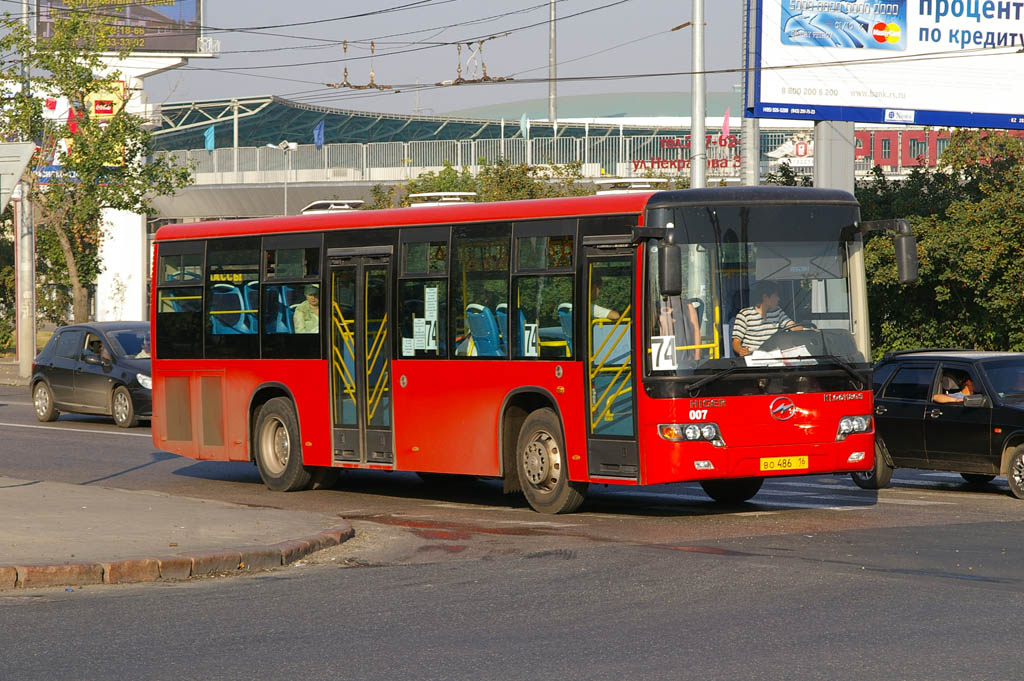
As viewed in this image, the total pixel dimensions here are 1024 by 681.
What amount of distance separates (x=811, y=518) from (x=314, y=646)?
691cm

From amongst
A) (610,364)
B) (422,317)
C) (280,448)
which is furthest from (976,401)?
(280,448)

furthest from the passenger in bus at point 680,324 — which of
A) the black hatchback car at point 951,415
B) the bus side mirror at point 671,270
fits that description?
the black hatchback car at point 951,415

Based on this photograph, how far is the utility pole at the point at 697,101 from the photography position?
→ 27047mm

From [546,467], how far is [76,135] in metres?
30.0

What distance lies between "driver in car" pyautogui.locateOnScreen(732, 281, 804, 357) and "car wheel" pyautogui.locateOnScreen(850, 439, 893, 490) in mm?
3775

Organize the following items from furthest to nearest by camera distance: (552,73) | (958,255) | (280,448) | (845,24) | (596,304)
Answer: (552,73) < (845,24) < (958,255) < (280,448) < (596,304)

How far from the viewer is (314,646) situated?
26.3 ft

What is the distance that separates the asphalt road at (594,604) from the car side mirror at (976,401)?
3.37 feet

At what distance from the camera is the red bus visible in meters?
13.3

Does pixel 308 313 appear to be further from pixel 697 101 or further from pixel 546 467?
pixel 697 101

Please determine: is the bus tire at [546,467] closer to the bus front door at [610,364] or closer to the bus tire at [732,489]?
the bus front door at [610,364]

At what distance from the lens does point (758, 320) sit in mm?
13406

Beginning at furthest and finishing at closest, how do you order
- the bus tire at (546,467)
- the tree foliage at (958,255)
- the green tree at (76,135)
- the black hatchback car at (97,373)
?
1. the green tree at (76,135)
2. the tree foliage at (958,255)
3. the black hatchback car at (97,373)
4. the bus tire at (546,467)

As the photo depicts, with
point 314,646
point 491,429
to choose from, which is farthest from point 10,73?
point 314,646
